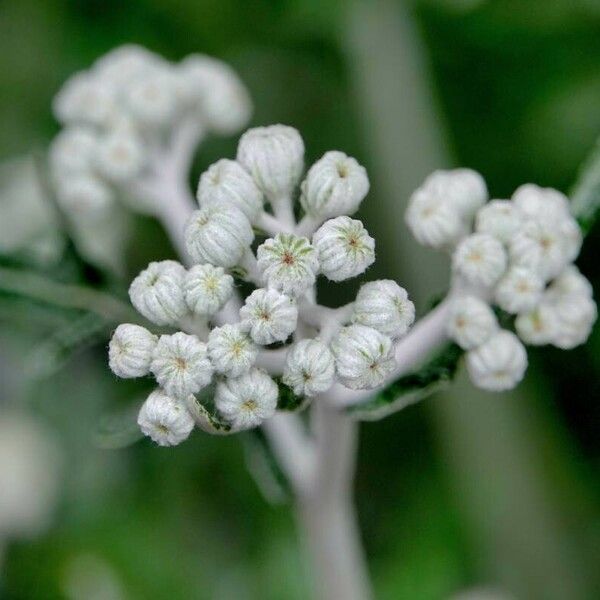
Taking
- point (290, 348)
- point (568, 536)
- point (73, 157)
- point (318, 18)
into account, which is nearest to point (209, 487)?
point (568, 536)

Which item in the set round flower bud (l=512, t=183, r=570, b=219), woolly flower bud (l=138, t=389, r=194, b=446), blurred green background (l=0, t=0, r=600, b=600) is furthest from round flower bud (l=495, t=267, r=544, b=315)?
blurred green background (l=0, t=0, r=600, b=600)

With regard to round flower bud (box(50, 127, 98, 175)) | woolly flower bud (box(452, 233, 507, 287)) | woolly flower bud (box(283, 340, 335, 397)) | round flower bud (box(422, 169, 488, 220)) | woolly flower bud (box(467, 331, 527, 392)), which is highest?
round flower bud (box(50, 127, 98, 175))

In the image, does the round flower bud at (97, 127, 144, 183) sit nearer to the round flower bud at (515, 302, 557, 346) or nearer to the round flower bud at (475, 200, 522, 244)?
the round flower bud at (475, 200, 522, 244)

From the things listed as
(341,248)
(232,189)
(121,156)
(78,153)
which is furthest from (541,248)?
(78,153)

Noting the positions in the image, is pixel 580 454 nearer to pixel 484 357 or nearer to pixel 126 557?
pixel 126 557

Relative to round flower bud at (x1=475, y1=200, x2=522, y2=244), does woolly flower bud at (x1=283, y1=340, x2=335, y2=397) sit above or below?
below

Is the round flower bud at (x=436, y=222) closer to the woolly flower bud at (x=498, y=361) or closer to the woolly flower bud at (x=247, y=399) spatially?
the woolly flower bud at (x=498, y=361)
